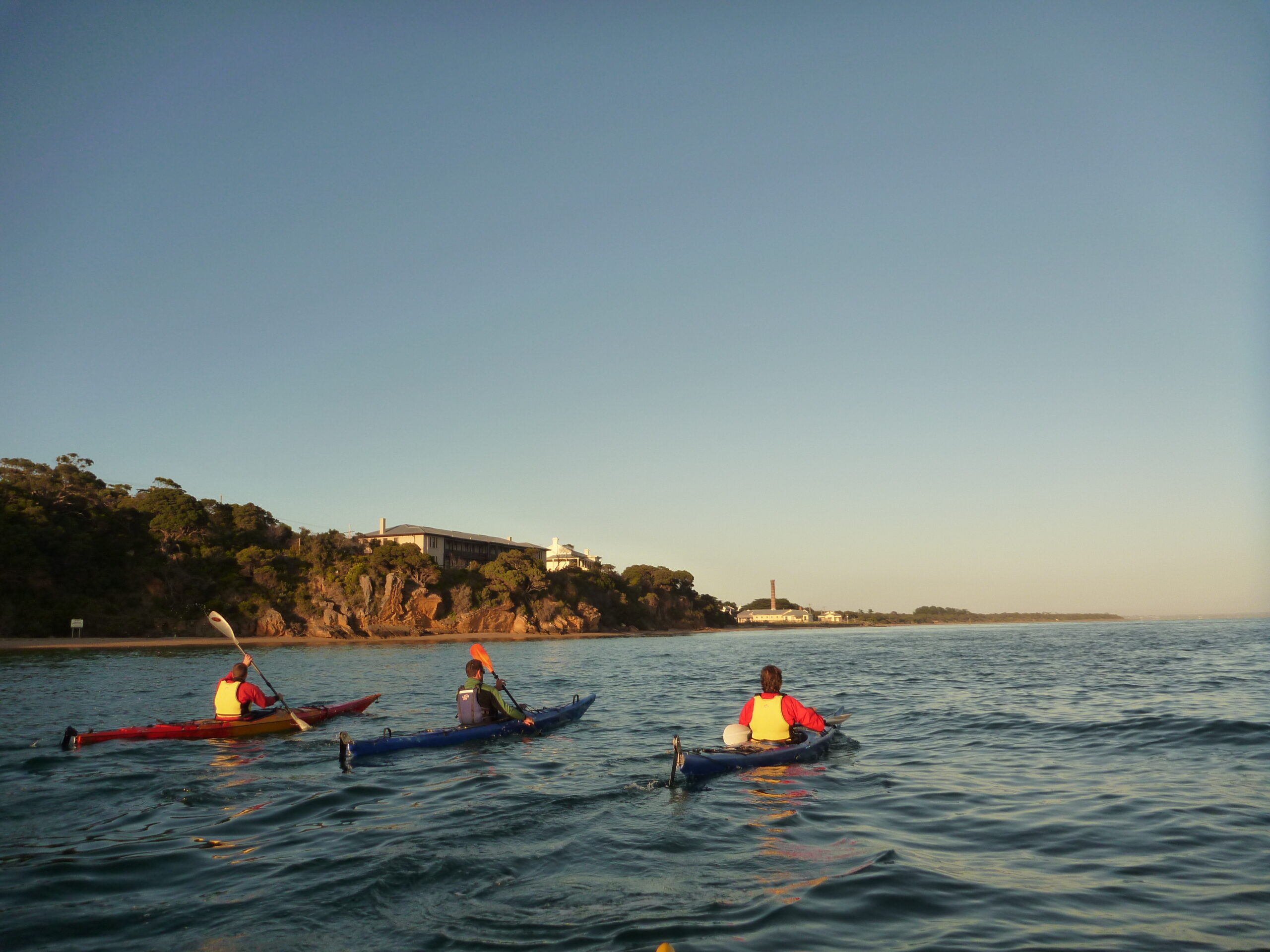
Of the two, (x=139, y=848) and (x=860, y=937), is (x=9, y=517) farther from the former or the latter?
(x=860, y=937)

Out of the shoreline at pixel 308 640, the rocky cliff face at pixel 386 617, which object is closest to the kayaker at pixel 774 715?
the shoreline at pixel 308 640

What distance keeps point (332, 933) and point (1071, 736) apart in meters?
12.5

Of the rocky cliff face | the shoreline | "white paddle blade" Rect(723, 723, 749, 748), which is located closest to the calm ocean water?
"white paddle blade" Rect(723, 723, 749, 748)

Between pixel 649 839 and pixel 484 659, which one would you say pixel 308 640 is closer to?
pixel 484 659

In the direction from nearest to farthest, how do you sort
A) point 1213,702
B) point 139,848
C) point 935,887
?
point 935,887 → point 139,848 → point 1213,702

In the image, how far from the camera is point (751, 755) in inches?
404

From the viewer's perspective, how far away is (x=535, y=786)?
988 centimetres

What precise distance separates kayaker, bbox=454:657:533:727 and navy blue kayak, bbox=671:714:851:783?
14.6 ft

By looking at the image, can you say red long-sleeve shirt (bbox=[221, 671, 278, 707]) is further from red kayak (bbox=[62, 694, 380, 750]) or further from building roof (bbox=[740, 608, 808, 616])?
building roof (bbox=[740, 608, 808, 616])

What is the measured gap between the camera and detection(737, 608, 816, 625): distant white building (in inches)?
5832

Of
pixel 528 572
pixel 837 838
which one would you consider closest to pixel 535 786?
pixel 837 838

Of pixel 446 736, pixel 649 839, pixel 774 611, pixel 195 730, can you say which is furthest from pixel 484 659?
pixel 774 611

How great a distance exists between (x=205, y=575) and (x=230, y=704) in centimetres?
5161

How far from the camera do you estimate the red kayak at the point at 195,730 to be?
12.9 m
